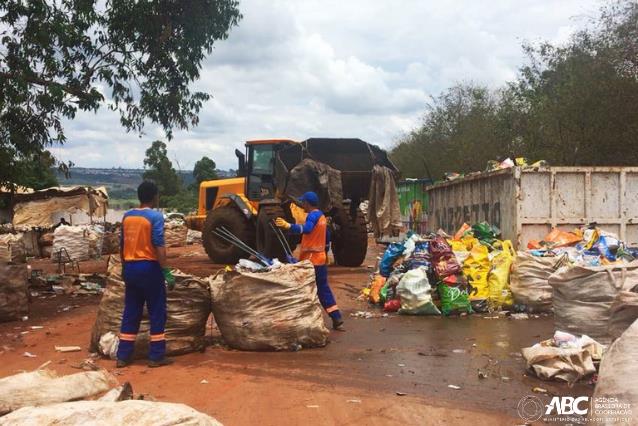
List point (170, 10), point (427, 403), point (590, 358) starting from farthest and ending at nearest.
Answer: point (170, 10), point (590, 358), point (427, 403)

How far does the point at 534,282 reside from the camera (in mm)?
7602

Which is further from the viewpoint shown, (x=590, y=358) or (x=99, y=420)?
(x=590, y=358)

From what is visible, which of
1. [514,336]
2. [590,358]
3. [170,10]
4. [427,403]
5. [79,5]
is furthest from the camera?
[170,10]

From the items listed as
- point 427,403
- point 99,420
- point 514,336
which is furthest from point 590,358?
point 99,420

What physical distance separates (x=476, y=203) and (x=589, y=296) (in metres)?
5.51

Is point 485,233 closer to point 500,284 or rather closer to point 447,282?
point 500,284

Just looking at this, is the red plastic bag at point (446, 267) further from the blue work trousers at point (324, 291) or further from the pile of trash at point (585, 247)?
the blue work trousers at point (324, 291)

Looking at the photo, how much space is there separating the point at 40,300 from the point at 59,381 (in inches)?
238

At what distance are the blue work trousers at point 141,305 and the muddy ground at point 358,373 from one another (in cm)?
18

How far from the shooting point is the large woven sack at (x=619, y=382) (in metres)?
2.77

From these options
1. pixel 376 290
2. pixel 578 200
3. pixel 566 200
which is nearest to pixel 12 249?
pixel 376 290

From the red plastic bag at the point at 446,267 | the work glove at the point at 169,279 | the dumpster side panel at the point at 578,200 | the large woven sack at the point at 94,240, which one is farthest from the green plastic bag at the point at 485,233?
the large woven sack at the point at 94,240

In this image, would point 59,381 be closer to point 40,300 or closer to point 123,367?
point 123,367

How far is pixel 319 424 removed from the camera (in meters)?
3.78
